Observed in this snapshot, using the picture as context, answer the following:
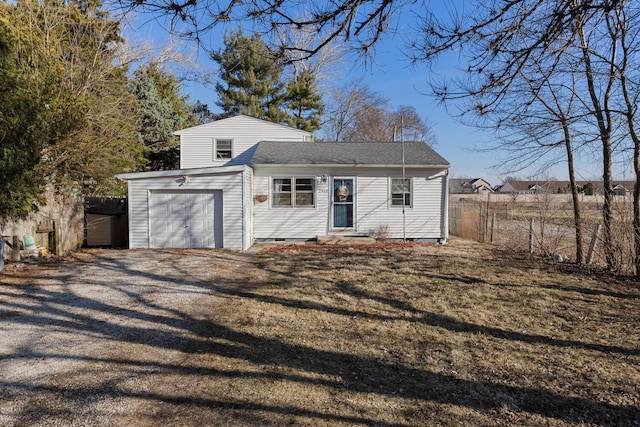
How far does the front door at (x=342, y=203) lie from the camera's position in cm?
1243

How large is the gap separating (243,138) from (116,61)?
5555 millimetres

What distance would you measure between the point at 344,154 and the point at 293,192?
2.47 m

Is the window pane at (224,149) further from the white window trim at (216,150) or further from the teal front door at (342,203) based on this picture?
the teal front door at (342,203)

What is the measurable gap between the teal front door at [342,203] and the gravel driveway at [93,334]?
5174mm

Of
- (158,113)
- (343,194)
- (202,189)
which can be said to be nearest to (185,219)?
(202,189)

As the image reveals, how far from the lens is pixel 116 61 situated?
14.1 m

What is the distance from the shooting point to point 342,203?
41.1 ft

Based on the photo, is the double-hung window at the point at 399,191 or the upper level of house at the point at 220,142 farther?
the upper level of house at the point at 220,142

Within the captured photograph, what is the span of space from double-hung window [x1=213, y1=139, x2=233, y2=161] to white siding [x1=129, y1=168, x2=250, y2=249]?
556cm

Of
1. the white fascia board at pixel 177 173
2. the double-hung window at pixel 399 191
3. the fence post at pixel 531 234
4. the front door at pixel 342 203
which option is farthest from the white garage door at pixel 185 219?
the fence post at pixel 531 234

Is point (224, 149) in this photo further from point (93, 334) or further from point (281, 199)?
point (93, 334)

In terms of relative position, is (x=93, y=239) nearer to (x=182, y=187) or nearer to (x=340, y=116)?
(x=182, y=187)

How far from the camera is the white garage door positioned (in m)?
10.6

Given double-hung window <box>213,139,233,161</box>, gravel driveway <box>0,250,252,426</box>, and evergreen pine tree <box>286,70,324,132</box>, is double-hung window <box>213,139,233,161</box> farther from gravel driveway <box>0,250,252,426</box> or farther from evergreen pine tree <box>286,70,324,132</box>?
evergreen pine tree <box>286,70,324,132</box>
